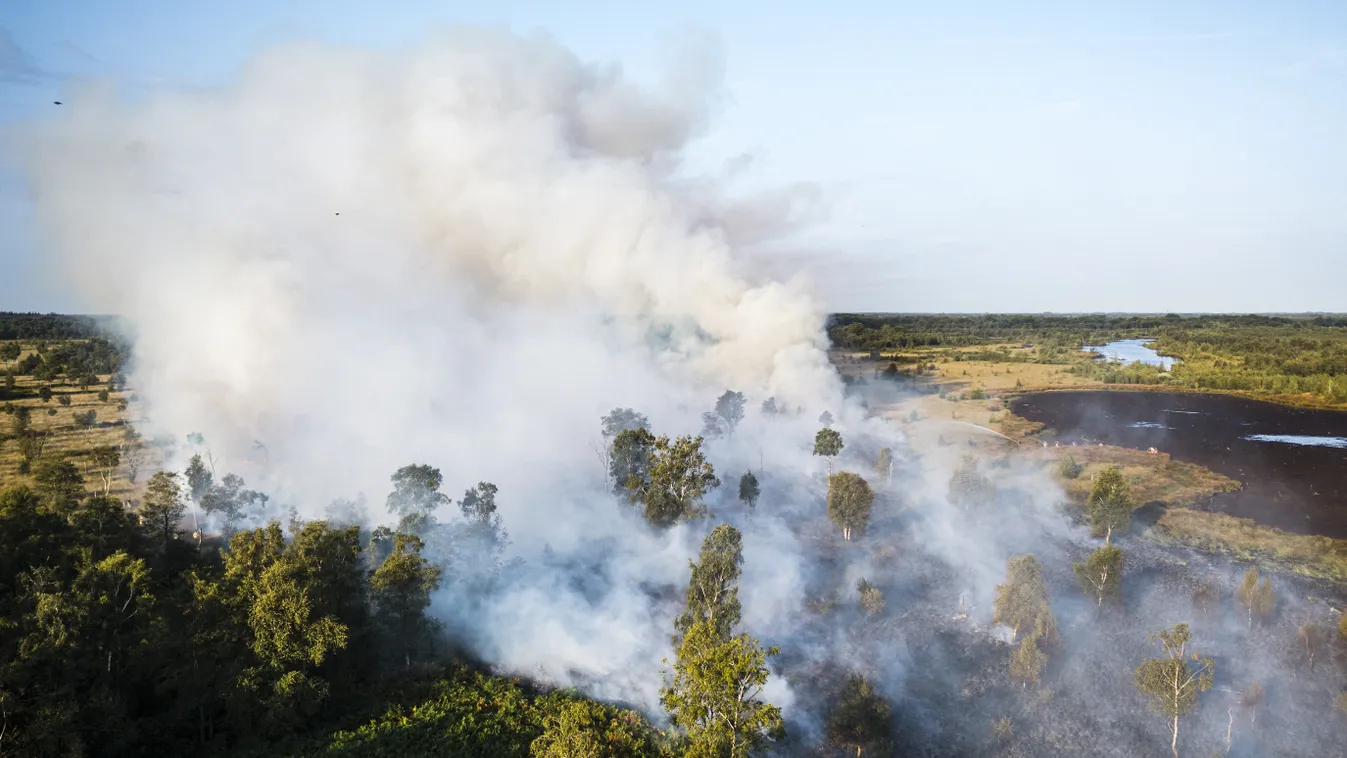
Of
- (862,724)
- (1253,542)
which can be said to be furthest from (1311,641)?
(862,724)

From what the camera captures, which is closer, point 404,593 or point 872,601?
point 404,593

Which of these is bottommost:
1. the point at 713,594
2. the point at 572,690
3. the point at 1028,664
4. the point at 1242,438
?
the point at 572,690

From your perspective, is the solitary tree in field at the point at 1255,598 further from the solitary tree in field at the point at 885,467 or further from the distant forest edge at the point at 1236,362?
the distant forest edge at the point at 1236,362

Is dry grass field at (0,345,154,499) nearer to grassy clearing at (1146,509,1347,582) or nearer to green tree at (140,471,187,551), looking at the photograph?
green tree at (140,471,187,551)

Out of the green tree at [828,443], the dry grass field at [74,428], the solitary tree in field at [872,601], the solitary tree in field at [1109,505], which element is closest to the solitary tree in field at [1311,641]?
the solitary tree in field at [1109,505]

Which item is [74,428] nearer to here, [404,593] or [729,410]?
[404,593]

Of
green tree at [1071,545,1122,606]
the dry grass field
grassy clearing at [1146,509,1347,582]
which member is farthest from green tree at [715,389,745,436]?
the dry grass field

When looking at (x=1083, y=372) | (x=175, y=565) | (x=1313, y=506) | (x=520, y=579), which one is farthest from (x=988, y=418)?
(x=175, y=565)
